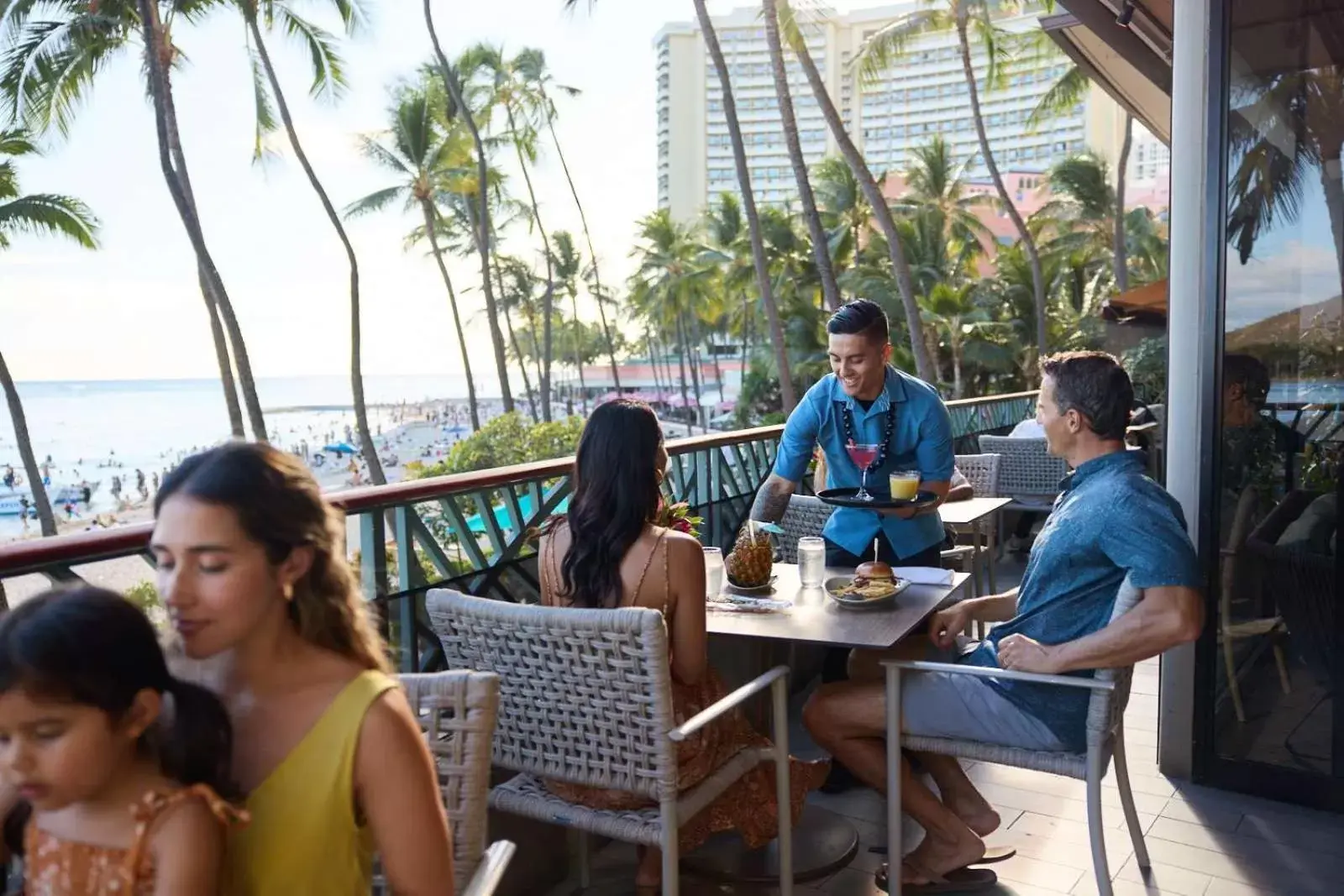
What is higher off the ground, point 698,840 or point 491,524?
point 491,524

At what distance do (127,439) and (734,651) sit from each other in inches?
3246

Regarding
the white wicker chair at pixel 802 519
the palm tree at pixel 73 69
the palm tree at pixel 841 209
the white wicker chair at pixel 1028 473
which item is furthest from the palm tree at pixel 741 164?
the palm tree at pixel 841 209

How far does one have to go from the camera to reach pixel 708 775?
2.43 m

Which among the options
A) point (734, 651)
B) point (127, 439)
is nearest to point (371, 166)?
point (734, 651)

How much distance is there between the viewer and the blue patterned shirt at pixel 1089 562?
237 cm

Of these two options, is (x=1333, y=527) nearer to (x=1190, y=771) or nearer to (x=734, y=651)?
(x=1190, y=771)

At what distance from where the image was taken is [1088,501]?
250 cm

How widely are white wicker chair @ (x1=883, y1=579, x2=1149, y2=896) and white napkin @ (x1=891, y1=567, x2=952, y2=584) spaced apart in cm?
40

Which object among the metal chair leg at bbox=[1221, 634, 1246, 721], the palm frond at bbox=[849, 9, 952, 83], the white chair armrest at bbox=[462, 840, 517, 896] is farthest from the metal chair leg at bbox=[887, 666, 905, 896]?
the palm frond at bbox=[849, 9, 952, 83]

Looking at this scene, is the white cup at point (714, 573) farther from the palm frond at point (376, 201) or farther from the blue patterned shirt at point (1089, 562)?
the palm frond at point (376, 201)

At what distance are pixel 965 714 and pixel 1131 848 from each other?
2.82 feet

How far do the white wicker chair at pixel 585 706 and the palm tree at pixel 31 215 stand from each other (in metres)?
21.4

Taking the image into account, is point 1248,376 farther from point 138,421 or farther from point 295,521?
point 138,421

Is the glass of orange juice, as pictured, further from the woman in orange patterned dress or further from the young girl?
the young girl
